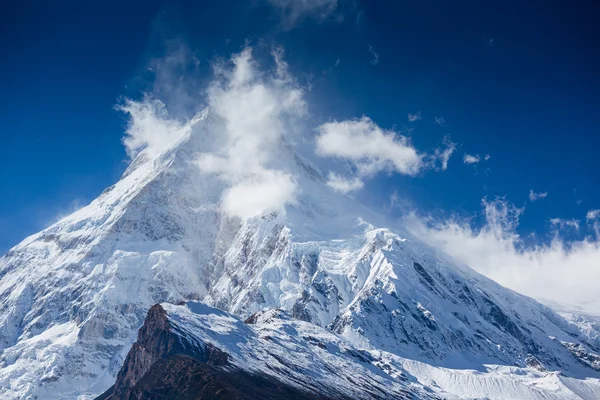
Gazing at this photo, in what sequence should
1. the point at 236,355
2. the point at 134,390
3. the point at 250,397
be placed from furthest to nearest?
the point at 236,355
the point at 134,390
the point at 250,397

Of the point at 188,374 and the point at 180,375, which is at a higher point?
the point at 188,374

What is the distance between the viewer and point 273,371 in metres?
195

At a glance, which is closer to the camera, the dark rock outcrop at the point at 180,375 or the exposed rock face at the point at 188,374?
the dark rock outcrop at the point at 180,375

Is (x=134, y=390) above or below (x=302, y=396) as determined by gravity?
below

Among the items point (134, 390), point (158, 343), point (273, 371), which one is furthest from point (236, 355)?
point (134, 390)

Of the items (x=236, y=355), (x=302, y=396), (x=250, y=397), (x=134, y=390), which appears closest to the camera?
(x=250, y=397)

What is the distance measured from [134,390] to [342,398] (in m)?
60.9

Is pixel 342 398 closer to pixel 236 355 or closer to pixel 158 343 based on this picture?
pixel 236 355

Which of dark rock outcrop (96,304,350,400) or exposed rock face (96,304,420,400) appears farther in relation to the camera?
exposed rock face (96,304,420,400)

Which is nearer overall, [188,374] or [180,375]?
[188,374]

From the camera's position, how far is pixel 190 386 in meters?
150

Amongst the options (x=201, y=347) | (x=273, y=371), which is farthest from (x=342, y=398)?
(x=201, y=347)

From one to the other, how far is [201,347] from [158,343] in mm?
10974

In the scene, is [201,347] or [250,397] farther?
[201,347]
